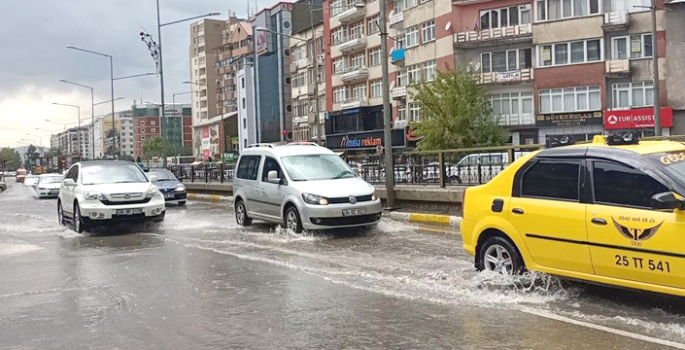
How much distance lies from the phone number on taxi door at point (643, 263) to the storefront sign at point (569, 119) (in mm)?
37501

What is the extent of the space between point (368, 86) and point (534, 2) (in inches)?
772

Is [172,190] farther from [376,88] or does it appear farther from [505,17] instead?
[376,88]

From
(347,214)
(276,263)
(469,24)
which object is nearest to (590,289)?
(276,263)

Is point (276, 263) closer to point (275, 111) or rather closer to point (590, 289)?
point (590, 289)

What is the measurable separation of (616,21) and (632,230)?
37387 mm

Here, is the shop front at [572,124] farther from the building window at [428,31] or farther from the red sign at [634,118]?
the building window at [428,31]

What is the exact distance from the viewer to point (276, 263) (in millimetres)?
9094

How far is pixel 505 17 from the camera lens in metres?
43.1

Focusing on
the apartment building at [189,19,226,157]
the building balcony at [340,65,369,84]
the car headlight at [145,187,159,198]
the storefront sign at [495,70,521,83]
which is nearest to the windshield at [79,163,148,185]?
the car headlight at [145,187,159,198]

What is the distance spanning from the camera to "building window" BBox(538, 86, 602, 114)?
133ft

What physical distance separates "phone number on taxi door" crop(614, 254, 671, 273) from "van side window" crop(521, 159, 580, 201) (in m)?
0.74

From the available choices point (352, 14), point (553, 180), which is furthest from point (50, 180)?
point (352, 14)

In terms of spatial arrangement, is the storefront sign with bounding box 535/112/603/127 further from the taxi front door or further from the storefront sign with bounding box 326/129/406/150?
the taxi front door

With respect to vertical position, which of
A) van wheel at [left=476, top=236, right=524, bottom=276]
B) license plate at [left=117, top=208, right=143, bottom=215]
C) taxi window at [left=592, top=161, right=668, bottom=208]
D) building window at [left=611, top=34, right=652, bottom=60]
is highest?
building window at [left=611, top=34, right=652, bottom=60]
